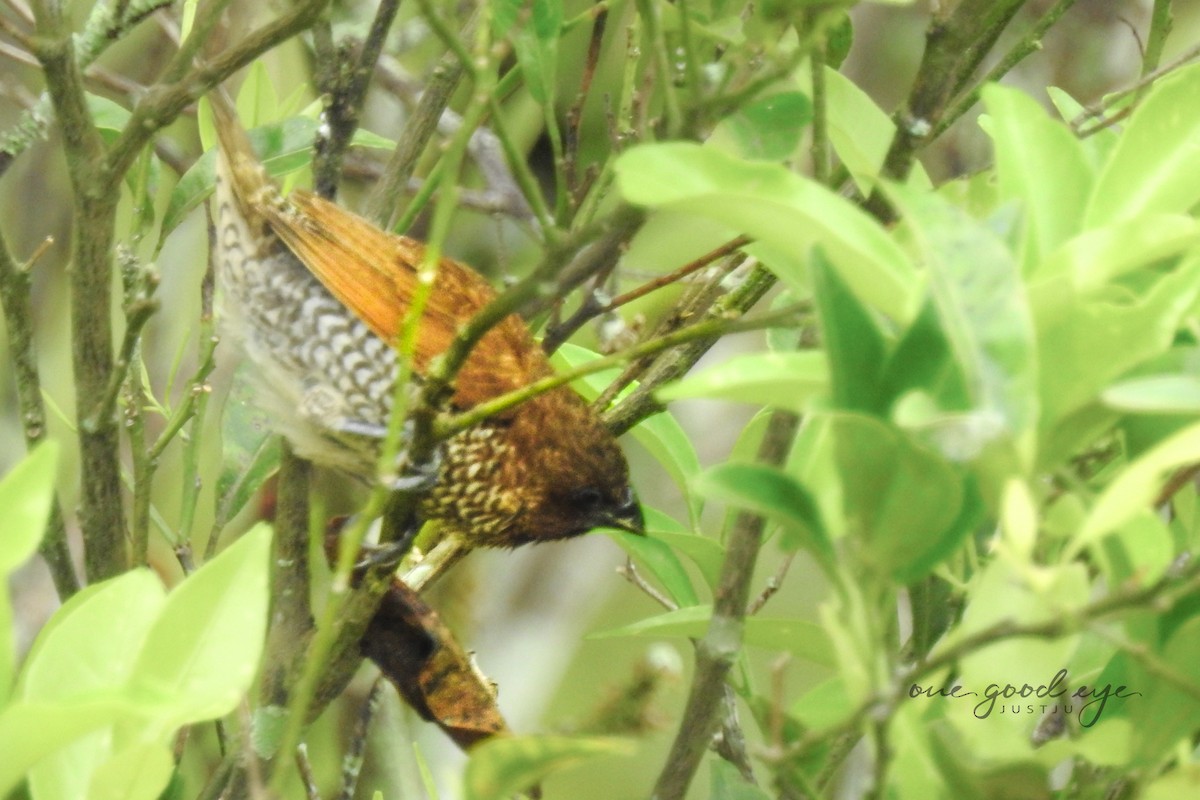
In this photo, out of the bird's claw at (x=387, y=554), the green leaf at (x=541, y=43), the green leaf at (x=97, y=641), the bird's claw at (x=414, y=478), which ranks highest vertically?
the green leaf at (x=541, y=43)

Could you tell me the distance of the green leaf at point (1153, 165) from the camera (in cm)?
84

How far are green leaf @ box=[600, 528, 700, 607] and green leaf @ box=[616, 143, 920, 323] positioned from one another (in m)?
0.61

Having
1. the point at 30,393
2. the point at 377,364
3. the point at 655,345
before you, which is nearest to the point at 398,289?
the point at 377,364

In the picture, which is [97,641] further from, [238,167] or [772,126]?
[238,167]

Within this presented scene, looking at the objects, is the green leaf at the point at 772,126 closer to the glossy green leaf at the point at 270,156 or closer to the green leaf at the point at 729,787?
the green leaf at the point at 729,787

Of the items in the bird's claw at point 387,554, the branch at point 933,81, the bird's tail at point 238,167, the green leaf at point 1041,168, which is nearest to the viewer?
the green leaf at point 1041,168

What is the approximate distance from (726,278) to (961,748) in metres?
0.94

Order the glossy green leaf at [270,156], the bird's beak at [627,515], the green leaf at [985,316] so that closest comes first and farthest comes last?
1. the green leaf at [985,316]
2. the glossy green leaf at [270,156]
3. the bird's beak at [627,515]

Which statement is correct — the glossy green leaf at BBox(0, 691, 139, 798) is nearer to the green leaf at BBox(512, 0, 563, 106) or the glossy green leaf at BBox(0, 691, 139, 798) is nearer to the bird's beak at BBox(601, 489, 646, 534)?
the green leaf at BBox(512, 0, 563, 106)

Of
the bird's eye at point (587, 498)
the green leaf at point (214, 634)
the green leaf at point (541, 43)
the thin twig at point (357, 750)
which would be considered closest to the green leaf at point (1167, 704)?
the green leaf at point (214, 634)

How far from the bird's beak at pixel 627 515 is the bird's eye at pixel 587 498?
0.12ft

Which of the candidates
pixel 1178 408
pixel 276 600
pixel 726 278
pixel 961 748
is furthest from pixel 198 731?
pixel 1178 408

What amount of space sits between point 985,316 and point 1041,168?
254 millimetres

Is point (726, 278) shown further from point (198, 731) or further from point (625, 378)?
point (198, 731)
